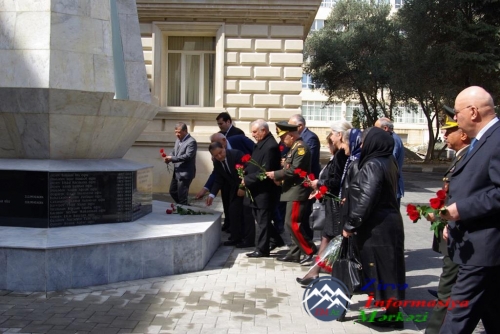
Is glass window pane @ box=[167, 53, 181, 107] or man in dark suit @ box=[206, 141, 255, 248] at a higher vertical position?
glass window pane @ box=[167, 53, 181, 107]

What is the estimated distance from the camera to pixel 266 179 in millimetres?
8109

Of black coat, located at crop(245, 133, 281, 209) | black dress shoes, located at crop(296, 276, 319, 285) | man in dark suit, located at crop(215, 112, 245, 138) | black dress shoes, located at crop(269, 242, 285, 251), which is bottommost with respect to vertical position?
black dress shoes, located at crop(269, 242, 285, 251)

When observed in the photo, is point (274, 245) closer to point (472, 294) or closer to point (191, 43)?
point (472, 294)

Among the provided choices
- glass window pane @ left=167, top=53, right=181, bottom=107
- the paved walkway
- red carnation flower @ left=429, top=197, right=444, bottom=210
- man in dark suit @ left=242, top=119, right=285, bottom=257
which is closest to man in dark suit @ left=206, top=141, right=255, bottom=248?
man in dark suit @ left=242, top=119, right=285, bottom=257

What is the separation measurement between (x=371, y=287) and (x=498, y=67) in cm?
2129

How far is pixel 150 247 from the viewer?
6.64 metres

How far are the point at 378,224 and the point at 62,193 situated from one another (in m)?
3.83

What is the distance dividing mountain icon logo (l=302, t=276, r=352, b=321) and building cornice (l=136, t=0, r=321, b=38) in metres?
11.2

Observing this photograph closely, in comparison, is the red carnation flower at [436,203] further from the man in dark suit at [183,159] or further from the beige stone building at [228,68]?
the beige stone building at [228,68]

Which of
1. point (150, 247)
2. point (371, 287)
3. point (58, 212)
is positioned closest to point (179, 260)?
point (150, 247)

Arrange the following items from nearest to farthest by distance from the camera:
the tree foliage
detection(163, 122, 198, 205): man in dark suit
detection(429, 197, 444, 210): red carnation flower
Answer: detection(429, 197, 444, 210): red carnation flower
detection(163, 122, 198, 205): man in dark suit
the tree foliage

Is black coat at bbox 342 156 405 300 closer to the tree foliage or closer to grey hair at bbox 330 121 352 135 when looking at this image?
grey hair at bbox 330 121 352 135

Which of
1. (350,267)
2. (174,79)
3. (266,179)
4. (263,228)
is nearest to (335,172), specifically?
(266,179)

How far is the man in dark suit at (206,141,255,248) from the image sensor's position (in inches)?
348
